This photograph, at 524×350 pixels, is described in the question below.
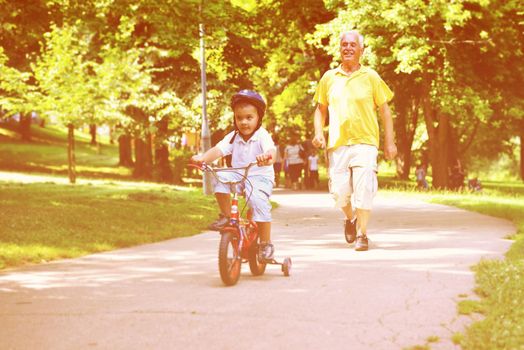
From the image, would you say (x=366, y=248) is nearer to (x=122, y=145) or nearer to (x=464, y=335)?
(x=464, y=335)

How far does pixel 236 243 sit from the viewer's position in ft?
25.6

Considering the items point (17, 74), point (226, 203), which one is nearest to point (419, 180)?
point (17, 74)

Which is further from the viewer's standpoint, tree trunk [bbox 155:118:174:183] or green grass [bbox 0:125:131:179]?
green grass [bbox 0:125:131:179]

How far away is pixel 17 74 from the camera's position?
3216 cm

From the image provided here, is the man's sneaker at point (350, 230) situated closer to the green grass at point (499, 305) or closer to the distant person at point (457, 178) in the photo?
the green grass at point (499, 305)

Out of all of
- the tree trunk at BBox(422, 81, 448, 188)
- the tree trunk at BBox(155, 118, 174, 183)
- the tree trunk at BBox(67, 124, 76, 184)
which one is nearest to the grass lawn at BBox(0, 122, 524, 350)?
the tree trunk at BBox(67, 124, 76, 184)

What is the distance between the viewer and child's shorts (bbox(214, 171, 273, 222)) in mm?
7918

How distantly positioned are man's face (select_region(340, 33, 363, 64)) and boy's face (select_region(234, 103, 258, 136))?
2238 millimetres

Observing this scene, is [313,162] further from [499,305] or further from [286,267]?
[499,305]

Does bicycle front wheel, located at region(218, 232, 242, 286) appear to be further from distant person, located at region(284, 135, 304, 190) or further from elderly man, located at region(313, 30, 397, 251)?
distant person, located at region(284, 135, 304, 190)

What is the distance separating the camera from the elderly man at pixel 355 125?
10055 millimetres

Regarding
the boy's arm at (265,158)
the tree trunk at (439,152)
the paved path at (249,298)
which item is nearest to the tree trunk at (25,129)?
the tree trunk at (439,152)

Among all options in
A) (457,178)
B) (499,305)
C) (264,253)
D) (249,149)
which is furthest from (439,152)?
(499,305)

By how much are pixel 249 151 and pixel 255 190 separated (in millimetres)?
321
